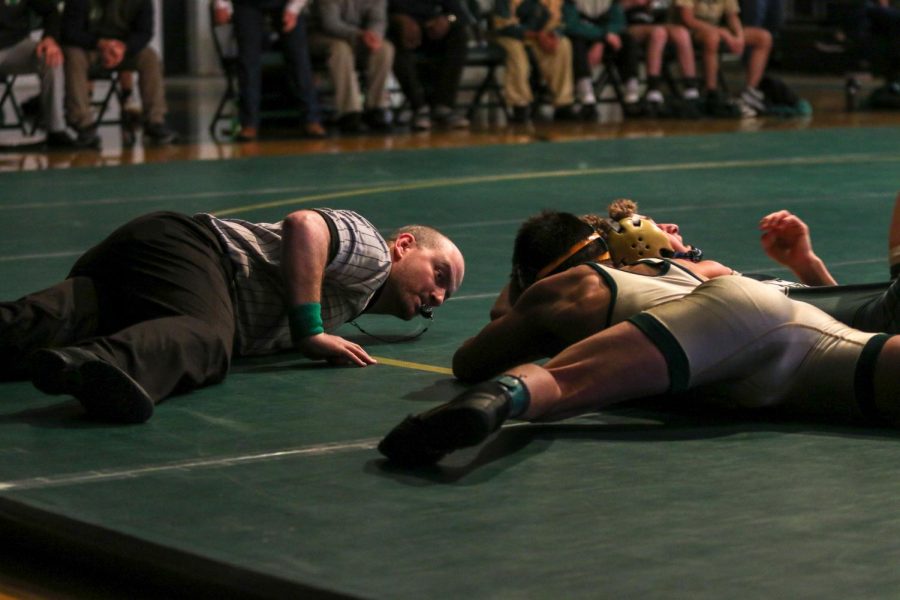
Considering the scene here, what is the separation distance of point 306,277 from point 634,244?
0.84 meters

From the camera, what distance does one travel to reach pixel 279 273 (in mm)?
4465

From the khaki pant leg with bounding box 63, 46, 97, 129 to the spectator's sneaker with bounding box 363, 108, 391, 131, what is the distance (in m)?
2.30

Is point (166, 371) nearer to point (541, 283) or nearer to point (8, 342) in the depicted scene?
point (8, 342)

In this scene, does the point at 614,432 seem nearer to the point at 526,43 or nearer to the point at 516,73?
the point at 516,73

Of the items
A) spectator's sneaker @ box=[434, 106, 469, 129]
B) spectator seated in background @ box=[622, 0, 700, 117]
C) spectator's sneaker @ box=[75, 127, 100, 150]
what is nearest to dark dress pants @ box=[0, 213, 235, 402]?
spectator's sneaker @ box=[75, 127, 100, 150]

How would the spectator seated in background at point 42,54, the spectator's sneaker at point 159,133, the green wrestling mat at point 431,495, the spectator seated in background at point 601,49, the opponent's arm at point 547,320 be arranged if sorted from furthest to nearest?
the spectator seated in background at point 601,49 < the spectator's sneaker at point 159,133 < the spectator seated in background at point 42,54 < the opponent's arm at point 547,320 < the green wrestling mat at point 431,495

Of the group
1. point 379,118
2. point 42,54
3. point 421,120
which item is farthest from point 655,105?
point 42,54

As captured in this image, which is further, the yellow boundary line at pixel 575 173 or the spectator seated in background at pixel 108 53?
the spectator seated in background at pixel 108 53

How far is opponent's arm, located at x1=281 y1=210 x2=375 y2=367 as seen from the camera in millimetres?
4305

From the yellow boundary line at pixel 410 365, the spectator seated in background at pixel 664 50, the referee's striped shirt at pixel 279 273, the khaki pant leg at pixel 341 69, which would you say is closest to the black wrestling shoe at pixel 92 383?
the referee's striped shirt at pixel 279 273

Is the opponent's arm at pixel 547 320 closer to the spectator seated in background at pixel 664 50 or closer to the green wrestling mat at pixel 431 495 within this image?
the green wrestling mat at pixel 431 495

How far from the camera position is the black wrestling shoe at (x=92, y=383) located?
3.70 meters

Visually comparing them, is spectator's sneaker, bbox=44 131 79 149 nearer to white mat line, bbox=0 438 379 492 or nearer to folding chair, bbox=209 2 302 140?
folding chair, bbox=209 2 302 140

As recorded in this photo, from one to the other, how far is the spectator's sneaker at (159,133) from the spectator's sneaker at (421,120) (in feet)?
6.47
